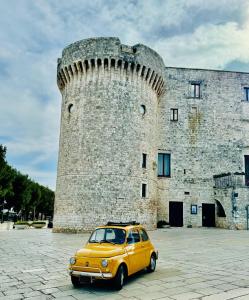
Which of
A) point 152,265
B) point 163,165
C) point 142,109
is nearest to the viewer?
point 152,265

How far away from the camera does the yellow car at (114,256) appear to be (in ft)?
22.0

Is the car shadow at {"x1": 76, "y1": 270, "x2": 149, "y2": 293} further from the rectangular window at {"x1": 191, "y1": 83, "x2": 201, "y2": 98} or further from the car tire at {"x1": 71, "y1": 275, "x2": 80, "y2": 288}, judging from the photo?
the rectangular window at {"x1": 191, "y1": 83, "x2": 201, "y2": 98}

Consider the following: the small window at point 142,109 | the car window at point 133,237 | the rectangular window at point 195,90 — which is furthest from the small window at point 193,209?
the car window at point 133,237

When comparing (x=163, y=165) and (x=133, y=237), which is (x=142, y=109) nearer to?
(x=163, y=165)

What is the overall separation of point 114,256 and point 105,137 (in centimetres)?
1601

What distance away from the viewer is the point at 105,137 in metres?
22.5

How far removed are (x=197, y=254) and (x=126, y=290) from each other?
580 centimetres

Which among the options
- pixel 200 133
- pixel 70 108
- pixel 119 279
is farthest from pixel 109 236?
pixel 200 133

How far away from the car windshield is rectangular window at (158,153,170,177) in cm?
1989

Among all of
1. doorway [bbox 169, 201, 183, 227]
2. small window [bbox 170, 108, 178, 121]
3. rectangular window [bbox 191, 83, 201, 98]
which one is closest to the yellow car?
doorway [bbox 169, 201, 183, 227]

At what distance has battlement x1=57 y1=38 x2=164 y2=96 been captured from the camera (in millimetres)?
23438

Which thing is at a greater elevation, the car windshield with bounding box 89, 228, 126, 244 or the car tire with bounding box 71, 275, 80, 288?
the car windshield with bounding box 89, 228, 126, 244

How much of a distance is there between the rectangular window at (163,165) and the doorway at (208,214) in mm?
4588

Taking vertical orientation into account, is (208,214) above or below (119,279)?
above
